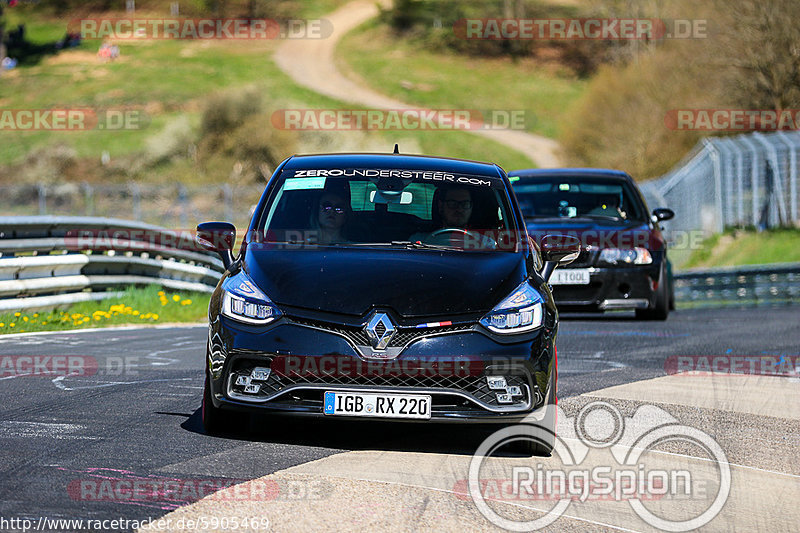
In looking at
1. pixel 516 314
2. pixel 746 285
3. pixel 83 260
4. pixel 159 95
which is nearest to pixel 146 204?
pixel 159 95

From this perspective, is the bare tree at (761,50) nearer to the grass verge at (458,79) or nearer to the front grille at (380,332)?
the front grille at (380,332)

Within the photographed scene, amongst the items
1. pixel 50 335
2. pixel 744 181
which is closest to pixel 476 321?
pixel 50 335

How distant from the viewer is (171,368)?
9.91 metres

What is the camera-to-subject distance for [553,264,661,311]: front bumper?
14.3m

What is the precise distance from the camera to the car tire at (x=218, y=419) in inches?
256

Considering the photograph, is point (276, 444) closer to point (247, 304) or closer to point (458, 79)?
point (247, 304)

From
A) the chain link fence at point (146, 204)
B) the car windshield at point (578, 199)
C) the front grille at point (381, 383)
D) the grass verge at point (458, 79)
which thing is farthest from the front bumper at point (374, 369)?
the grass verge at point (458, 79)

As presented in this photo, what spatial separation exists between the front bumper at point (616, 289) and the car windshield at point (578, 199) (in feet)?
2.67

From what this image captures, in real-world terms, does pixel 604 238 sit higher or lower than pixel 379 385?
lower

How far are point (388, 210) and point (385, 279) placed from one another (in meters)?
1.08

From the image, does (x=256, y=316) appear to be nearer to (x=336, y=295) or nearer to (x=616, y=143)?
(x=336, y=295)

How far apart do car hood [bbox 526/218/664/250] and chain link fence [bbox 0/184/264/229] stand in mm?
29157

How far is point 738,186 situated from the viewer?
98.8ft

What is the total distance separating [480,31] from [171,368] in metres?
91.3
